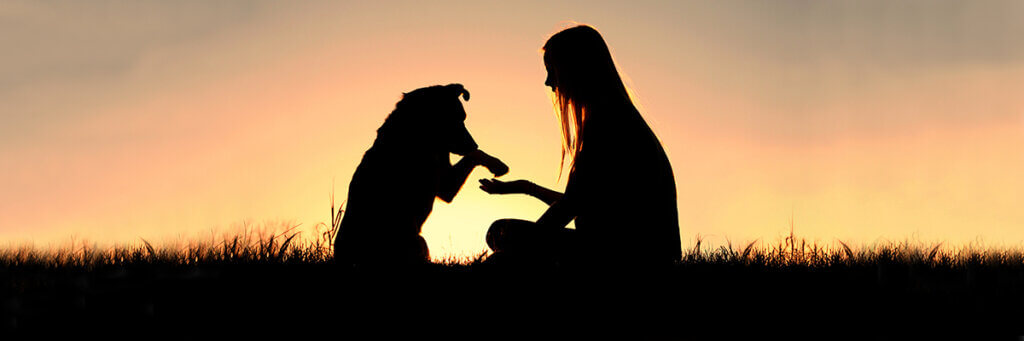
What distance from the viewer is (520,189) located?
6.18 meters

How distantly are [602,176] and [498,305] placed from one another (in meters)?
0.95

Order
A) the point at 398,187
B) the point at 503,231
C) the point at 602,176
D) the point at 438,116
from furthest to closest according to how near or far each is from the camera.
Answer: the point at 438,116
the point at 398,187
the point at 503,231
the point at 602,176

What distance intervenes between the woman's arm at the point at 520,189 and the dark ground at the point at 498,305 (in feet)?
1.63

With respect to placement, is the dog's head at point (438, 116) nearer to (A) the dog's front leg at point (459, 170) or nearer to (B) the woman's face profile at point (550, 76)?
(A) the dog's front leg at point (459, 170)

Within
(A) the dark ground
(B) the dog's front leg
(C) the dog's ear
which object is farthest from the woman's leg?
(C) the dog's ear

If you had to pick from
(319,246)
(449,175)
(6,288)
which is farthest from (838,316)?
(6,288)

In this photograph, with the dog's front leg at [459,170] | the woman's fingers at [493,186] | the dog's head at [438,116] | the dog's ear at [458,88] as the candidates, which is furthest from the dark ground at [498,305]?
the dog's ear at [458,88]

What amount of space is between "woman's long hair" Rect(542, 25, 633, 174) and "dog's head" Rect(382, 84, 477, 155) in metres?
1.47

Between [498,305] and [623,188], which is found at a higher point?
[623,188]

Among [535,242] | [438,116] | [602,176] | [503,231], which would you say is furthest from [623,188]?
[438,116]

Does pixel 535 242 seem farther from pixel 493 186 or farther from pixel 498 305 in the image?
pixel 498 305

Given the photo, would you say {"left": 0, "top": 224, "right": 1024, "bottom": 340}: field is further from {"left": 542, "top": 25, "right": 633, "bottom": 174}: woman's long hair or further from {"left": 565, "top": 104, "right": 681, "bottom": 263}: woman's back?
{"left": 542, "top": 25, "right": 633, "bottom": 174}: woman's long hair

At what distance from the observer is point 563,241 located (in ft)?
18.9

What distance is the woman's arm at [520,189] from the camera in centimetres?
603
